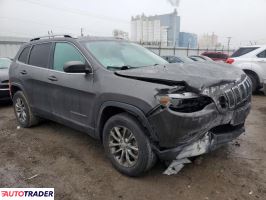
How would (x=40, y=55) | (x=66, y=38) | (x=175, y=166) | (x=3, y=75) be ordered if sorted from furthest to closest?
(x=3, y=75)
(x=40, y=55)
(x=66, y=38)
(x=175, y=166)

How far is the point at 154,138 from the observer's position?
2.99 metres

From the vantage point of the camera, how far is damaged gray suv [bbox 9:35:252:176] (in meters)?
2.90

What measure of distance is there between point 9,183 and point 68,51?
2080mm

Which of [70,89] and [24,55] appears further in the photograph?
[24,55]

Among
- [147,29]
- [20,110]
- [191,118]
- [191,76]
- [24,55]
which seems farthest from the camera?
[147,29]

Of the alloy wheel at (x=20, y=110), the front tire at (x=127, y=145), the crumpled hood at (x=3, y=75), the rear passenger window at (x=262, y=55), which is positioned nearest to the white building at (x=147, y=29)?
the rear passenger window at (x=262, y=55)

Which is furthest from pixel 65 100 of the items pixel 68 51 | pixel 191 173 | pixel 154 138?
pixel 191 173

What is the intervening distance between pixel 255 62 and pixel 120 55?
6545 millimetres

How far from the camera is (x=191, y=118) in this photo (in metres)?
2.82

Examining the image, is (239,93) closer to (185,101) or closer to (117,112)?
(185,101)

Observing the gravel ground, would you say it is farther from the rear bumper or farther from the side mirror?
the rear bumper

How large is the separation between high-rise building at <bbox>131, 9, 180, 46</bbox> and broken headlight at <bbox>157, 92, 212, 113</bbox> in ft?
140

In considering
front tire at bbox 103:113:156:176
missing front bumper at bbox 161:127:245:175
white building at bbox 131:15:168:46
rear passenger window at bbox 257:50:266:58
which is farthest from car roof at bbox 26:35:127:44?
white building at bbox 131:15:168:46

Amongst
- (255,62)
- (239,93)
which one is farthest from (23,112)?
(255,62)
